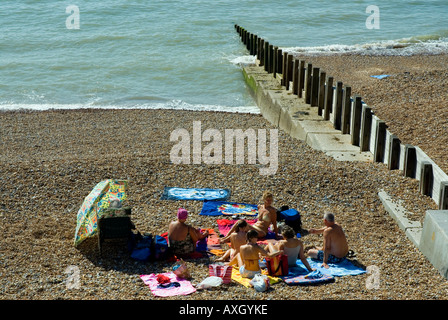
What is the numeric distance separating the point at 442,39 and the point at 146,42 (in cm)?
1512

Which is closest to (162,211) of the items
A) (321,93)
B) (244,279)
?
(244,279)

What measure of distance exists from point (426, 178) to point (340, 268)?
8.35ft

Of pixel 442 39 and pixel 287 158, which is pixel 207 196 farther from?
pixel 442 39

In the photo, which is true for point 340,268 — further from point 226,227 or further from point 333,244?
point 226,227

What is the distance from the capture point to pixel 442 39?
28.7m

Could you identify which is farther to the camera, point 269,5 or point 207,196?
point 269,5

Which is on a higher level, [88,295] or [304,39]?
[304,39]

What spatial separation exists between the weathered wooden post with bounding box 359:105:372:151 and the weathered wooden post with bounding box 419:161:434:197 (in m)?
2.37

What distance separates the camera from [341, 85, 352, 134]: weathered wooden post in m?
11.6

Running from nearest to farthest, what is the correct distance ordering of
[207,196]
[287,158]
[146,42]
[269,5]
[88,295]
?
1. [88,295]
2. [207,196]
3. [287,158]
4. [146,42]
5. [269,5]

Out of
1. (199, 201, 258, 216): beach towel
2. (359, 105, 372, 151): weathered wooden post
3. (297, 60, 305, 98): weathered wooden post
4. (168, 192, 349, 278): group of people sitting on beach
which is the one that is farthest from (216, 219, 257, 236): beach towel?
(297, 60, 305, 98): weathered wooden post

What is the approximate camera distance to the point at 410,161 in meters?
9.05

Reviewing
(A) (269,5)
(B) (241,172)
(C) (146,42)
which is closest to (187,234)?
(B) (241,172)

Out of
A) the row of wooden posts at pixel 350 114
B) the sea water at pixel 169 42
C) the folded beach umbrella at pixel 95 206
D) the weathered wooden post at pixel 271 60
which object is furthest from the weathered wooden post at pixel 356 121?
the weathered wooden post at pixel 271 60
